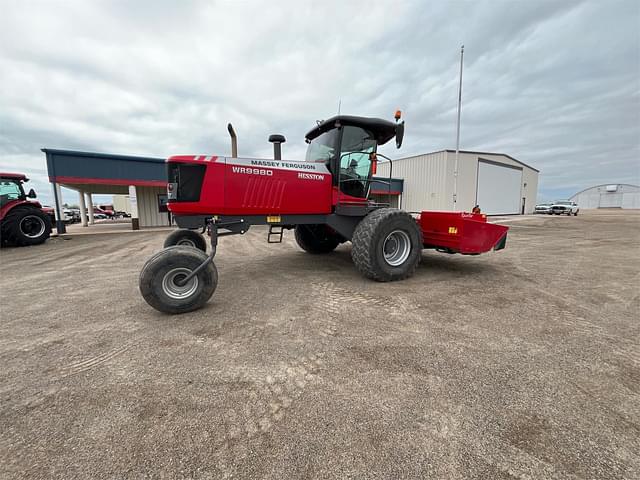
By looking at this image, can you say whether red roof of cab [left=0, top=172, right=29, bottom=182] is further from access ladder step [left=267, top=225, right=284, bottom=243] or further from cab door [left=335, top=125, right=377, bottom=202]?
cab door [left=335, top=125, right=377, bottom=202]

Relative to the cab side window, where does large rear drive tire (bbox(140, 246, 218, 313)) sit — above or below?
below

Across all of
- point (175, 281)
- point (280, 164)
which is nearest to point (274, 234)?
point (280, 164)

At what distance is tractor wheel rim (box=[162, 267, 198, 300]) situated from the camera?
3201 millimetres

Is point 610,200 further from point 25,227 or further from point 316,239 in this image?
point 25,227

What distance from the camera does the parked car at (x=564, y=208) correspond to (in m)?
32.7

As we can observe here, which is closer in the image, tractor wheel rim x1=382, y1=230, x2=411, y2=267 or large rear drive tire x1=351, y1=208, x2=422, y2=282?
large rear drive tire x1=351, y1=208, x2=422, y2=282

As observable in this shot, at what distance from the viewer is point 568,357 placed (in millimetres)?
2369

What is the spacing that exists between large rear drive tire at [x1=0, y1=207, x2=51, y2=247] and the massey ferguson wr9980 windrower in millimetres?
7895

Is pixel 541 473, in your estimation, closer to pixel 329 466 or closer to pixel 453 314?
pixel 329 466

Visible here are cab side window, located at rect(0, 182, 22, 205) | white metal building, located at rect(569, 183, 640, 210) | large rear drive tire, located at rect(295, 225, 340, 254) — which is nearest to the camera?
large rear drive tire, located at rect(295, 225, 340, 254)

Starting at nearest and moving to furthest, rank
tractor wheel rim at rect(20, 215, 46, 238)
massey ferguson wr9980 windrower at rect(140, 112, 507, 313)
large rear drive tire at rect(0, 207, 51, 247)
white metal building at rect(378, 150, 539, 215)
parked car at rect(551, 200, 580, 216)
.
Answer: massey ferguson wr9980 windrower at rect(140, 112, 507, 313)
large rear drive tire at rect(0, 207, 51, 247)
tractor wheel rim at rect(20, 215, 46, 238)
white metal building at rect(378, 150, 539, 215)
parked car at rect(551, 200, 580, 216)

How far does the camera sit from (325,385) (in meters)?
2.01

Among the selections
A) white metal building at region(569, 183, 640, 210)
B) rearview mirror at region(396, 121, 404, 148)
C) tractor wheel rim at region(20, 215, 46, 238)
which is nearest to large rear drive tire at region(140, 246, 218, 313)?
rearview mirror at region(396, 121, 404, 148)

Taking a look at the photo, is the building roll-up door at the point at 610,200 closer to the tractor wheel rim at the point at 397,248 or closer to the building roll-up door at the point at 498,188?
the building roll-up door at the point at 498,188
